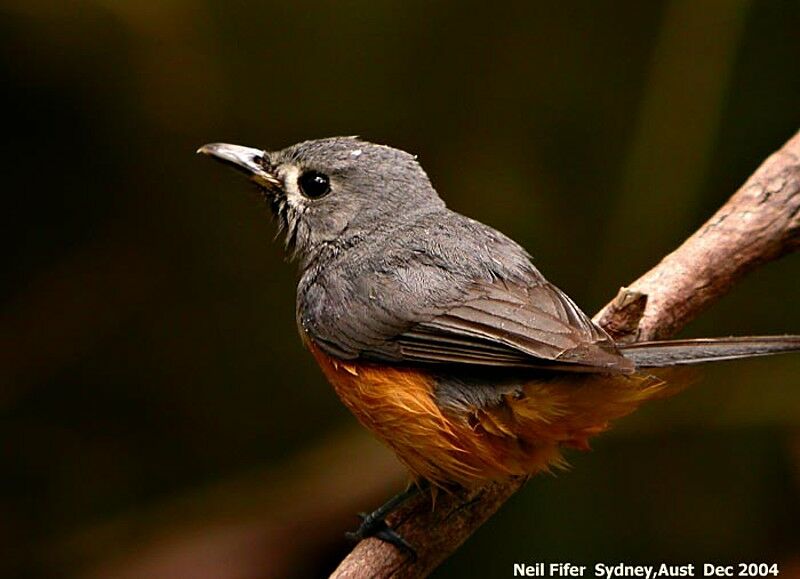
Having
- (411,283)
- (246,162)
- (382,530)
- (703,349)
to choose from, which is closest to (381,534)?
(382,530)

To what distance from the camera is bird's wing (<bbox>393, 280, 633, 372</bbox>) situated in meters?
2.81

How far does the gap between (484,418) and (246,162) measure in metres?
1.34

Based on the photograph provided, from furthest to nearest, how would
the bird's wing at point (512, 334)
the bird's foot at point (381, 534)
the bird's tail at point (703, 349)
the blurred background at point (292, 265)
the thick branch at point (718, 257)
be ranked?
the blurred background at point (292, 265) → the thick branch at point (718, 257) → the bird's foot at point (381, 534) → the bird's wing at point (512, 334) → the bird's tail at point (703, 349)

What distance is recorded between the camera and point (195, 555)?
477 centimetres

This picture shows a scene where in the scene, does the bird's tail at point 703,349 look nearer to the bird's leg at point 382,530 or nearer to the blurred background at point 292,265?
the bird's leg at point 382,530

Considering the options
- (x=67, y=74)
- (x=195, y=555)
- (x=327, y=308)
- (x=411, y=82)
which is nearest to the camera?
(x=327, y=308)

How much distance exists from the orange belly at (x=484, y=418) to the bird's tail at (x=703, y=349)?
123 millimetres

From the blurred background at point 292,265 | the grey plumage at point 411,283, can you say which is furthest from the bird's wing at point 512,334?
the blurred background at point 292,265

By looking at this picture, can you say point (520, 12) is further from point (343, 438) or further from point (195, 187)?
point (343, 438)

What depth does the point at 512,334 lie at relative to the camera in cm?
291

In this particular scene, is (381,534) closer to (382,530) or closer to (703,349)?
(382,530)

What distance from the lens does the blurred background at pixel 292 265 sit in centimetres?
492

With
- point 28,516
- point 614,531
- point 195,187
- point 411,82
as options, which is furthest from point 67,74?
point 614,531

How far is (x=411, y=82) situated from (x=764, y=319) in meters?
2.18
